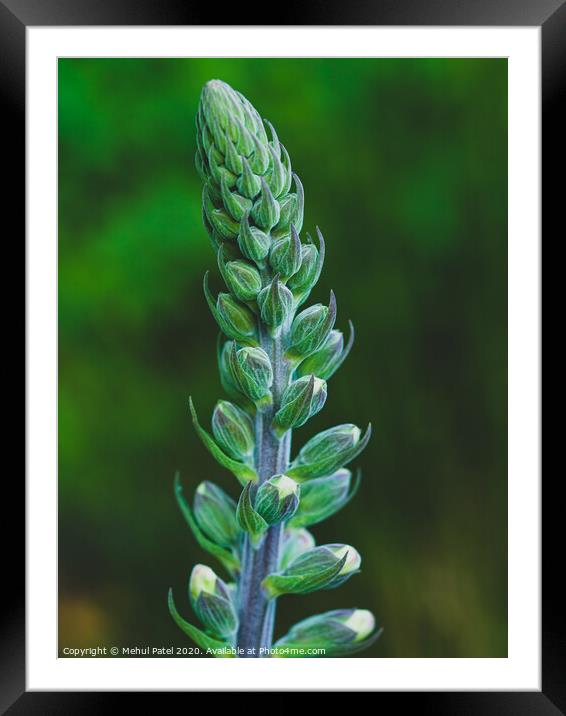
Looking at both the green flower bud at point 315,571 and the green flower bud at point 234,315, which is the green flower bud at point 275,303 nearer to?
the green flower bud at point 234,315

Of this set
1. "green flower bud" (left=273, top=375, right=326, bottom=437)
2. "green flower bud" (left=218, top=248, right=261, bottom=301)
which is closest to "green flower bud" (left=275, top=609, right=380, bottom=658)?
"green flower bud" (left=273, top=375, right=326, bottom=437)

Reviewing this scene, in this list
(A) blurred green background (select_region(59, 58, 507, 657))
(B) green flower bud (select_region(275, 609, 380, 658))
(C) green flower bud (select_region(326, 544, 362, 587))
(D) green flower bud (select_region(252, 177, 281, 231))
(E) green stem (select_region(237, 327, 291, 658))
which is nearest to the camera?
(D) green flower bud (select_region(252, 177, 281, 231))

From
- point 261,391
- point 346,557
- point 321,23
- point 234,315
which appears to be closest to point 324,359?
point 261,391

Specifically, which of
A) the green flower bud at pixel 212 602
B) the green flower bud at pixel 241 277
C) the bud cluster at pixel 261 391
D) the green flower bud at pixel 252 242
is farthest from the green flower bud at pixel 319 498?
A: the green flower bud at pixel 252 242

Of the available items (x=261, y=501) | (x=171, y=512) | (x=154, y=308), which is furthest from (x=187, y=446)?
(x=261, y=501)

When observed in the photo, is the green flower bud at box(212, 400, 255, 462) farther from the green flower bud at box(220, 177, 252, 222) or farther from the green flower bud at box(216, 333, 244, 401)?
the green flower bud at box(220, 177, 252, 222)

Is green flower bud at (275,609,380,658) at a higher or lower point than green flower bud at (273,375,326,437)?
lower
